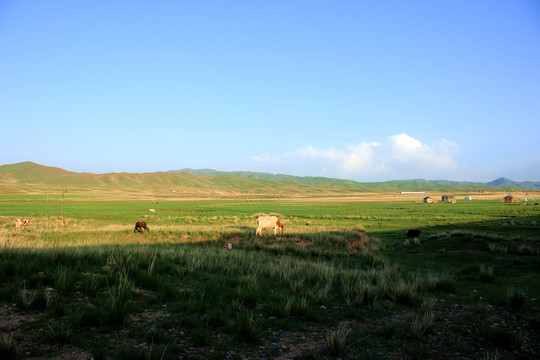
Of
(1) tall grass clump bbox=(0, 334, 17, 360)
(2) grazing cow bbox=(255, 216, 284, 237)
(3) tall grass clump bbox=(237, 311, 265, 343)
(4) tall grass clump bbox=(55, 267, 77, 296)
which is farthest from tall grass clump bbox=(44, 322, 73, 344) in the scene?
(2) grazing cow bbox=(255, 216, 284, 237)

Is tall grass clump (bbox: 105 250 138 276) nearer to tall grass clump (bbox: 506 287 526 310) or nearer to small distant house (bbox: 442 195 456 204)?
tall grass clump (bbox: 506 287 526 310)

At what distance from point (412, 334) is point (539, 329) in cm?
269

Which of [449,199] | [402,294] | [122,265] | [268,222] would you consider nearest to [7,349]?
[122,265]

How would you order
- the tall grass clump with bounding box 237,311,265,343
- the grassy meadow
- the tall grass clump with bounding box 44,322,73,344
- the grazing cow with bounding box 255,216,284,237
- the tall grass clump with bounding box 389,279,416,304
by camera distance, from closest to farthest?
the tall grass clump with bounding box 44,322,73,344
the grassy meadow
the tall grass clump with bounding box 237,311,265,343
the tall grass clump with bounding box 389,279,416,304
the grazing cow with bounding box 255,216,284,237

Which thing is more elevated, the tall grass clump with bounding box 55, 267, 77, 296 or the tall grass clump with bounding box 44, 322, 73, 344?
the tall grass clump with bounding box 55, 267, 77, 296

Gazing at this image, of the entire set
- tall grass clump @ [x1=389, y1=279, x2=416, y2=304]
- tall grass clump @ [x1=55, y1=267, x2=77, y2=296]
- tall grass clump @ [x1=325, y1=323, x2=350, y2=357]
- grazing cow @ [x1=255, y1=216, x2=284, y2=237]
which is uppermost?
tall grass clump @ [x1=55, y1=267, x2=77, y2=296]

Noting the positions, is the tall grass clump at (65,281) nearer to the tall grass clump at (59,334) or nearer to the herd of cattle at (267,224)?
the tall grass clump at (59,334)

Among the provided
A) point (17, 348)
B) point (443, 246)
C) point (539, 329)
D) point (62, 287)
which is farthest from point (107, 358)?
point (443, 246)

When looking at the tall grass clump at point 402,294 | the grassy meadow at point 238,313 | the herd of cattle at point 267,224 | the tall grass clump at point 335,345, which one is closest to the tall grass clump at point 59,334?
the grassy meadow at point 238,313

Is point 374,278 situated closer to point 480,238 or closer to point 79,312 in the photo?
point 79,312

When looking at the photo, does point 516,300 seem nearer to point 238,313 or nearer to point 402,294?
point 402,294

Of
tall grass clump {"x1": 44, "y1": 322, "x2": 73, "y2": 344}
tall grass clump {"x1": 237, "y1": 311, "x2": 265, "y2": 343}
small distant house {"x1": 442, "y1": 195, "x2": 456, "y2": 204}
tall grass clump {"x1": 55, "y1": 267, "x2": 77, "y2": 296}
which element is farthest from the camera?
small distant house {"x1": 442, "y1": 195, "x2": 456, "y2": 204}

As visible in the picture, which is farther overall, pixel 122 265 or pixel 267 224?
pixel 267 224

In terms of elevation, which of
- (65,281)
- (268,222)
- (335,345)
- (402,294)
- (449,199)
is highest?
(65,281)
